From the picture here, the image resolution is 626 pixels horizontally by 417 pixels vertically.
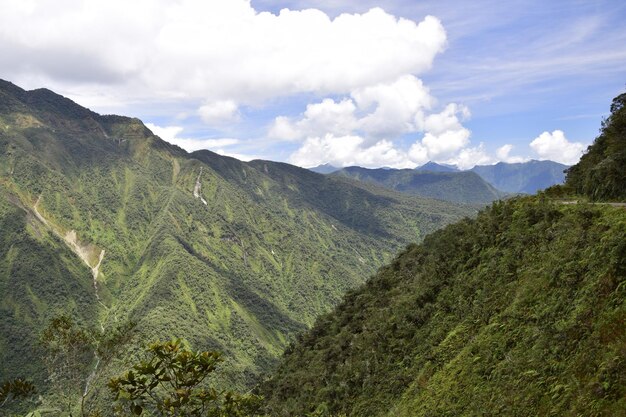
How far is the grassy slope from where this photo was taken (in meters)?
21.1

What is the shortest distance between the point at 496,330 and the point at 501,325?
1.82 feet

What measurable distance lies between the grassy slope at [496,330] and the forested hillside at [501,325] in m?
0.10

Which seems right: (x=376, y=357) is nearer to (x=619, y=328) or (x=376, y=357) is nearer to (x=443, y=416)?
(x=443, y=416)

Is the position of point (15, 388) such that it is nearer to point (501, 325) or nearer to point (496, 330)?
point (496, 330)

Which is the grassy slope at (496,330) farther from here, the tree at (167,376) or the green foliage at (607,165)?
the tree at (167,376)

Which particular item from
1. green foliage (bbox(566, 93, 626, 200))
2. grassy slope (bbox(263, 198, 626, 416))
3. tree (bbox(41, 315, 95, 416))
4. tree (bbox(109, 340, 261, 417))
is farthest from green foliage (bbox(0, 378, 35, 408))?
green foliage (bbox(566, 93, 626, 200))

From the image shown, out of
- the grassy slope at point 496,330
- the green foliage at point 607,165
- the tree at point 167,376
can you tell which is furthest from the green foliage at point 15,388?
the green foliage at point 607,165

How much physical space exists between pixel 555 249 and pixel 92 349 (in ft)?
114

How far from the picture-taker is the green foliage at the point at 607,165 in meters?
39.9

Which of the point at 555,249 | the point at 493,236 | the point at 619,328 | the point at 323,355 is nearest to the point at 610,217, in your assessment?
the point at 555,249

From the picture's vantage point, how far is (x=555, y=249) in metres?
32.5

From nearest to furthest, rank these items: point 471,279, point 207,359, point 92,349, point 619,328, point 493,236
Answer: point 207,359, point 619,328, point 92,349, point 471,279, point 493,236

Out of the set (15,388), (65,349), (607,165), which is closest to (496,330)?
(607,165)

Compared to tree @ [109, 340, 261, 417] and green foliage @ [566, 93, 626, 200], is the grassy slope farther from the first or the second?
tree @ [109, 340, 261, 417]
